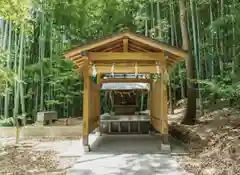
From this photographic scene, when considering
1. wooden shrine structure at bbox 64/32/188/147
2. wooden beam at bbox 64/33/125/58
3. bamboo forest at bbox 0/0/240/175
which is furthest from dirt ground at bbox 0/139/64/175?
wooden beam at bbox 64/33/125/58

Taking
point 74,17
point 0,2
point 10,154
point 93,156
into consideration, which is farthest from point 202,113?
point 74,17

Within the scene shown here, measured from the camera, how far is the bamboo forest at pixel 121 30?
7927 millimetres

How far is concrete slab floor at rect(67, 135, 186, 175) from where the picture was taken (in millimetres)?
4653

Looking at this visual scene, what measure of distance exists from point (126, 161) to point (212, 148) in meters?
1.91

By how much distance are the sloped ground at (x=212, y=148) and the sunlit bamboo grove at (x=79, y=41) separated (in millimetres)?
1151

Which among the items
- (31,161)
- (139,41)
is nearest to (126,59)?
(139,41)

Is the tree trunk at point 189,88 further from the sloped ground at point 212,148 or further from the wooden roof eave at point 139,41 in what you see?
the wooden roof eave at point 139,41

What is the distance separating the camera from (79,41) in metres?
16.4

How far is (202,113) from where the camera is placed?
10.7m

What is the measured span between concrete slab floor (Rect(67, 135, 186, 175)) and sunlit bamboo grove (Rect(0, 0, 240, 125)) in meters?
3.30

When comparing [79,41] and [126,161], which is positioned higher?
[79,41]

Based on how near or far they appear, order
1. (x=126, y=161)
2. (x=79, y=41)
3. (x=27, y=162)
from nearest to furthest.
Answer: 1. (x=126, y=161)
2. (x=27, y=162)
3. (x=79, y=41)

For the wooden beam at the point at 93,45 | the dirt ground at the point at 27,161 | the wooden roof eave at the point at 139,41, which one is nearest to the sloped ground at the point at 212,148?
the wooden roof eave at the point at 139,41

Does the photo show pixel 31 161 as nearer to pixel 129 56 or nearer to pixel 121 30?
pixel 129 56
